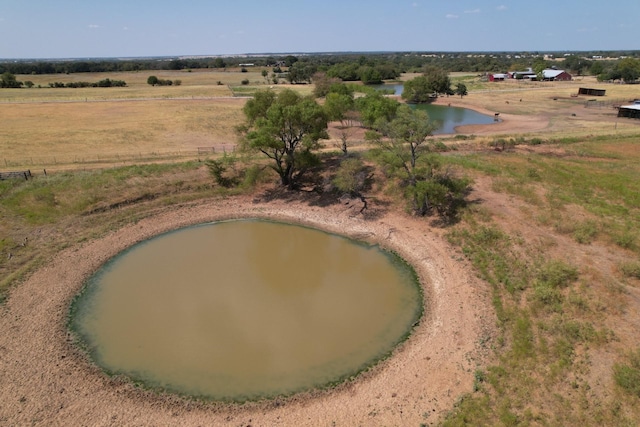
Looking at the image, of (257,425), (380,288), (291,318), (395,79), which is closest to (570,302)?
(380,288)

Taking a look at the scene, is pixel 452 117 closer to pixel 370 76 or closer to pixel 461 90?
pixel 461 90

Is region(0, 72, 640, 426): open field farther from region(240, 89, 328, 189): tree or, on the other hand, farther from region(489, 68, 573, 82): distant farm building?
region(489, 68, 573, 82): distant farm building

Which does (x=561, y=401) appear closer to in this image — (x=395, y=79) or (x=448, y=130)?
(x=448, y=130)

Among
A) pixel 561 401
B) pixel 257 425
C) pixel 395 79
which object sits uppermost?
pixel 395 79

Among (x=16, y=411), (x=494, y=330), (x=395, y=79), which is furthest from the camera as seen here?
(x=395, y=79)

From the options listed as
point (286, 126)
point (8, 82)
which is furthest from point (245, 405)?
point (8, 82)

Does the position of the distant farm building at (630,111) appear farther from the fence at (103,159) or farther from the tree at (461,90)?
the fence at (103,159)

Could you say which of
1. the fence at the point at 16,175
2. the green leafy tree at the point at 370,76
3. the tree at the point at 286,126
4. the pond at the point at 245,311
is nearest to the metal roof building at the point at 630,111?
the tree at the point at 286,126
